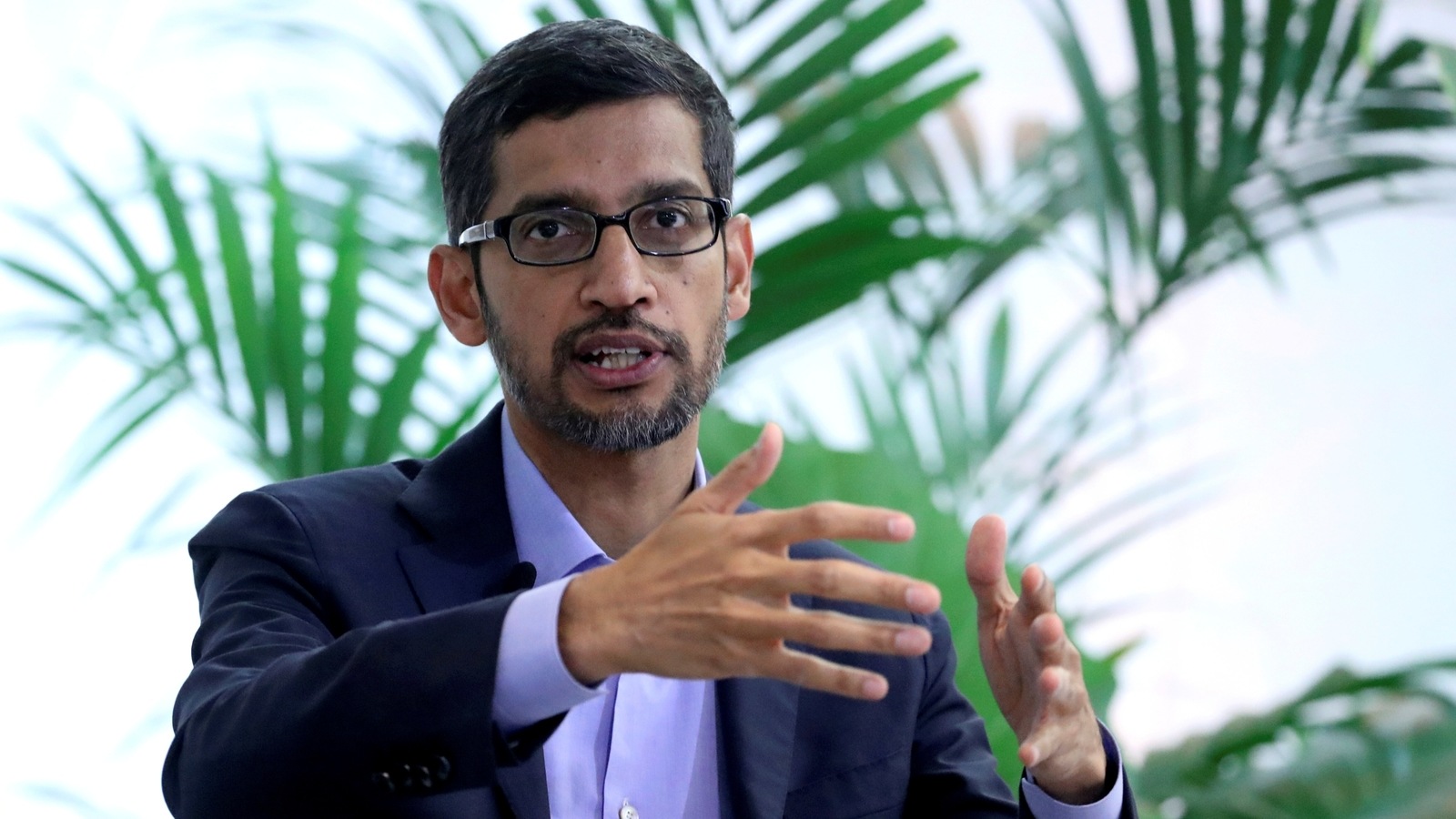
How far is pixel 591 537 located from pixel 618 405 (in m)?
0.16

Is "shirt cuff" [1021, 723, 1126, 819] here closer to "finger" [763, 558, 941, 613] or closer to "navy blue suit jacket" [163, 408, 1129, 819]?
"navy blue suit jacket" [163, 408, 1129, 819]

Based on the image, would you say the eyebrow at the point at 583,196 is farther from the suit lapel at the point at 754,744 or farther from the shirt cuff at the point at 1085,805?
the shirt cuff at the point at 1085,805

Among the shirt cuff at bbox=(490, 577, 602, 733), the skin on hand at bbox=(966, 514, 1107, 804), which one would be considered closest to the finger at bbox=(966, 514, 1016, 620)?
the skin on hand at bbox=(966, 514, 1107, 804)

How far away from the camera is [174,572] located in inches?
97.3

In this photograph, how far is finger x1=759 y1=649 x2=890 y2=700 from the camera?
0.81 m

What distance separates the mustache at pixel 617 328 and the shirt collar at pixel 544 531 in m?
0.14

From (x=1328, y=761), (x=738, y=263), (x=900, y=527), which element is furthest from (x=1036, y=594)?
(x=1328, y=761)

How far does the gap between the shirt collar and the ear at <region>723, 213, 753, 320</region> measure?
0.25m

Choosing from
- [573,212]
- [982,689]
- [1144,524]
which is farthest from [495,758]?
[1144,524]

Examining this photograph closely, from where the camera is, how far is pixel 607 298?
1229 mm

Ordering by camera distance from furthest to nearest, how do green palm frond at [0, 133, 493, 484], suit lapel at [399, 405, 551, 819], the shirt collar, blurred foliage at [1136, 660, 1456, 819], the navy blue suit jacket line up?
blurred foliage at [1136, 660, 1456, 819] → green palm frond at [0, 133, 493, 484] → the shirt collar → suit lapel at [399, 405, 551, 819] → the navy blue suit jacket

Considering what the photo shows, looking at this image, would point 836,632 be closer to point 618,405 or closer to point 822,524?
point 822,524

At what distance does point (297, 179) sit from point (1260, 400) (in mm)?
1958

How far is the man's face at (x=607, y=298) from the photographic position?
1.24 m
